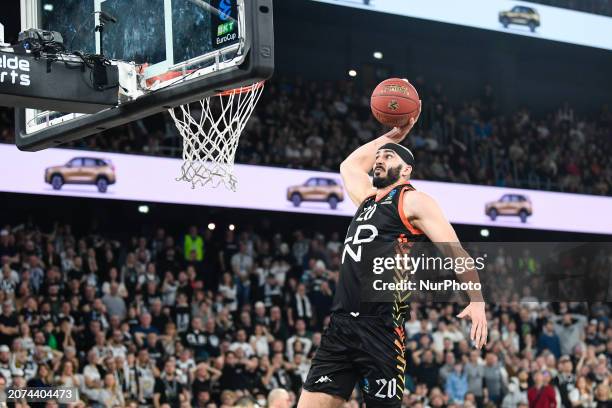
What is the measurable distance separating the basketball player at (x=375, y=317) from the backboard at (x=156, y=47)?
3.25ft

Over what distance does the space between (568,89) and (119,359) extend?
18465 mm

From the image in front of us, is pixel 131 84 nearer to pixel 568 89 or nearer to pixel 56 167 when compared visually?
pixel 56 167

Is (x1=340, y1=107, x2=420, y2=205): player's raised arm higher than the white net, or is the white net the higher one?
the white net

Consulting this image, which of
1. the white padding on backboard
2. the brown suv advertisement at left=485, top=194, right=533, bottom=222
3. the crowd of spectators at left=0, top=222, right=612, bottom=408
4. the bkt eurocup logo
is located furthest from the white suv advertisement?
the bkt eurocup logo

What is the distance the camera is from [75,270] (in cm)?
1605

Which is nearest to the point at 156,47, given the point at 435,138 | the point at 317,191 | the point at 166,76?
the point at 166,76

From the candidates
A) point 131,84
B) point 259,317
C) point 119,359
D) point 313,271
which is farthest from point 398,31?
point 131,84

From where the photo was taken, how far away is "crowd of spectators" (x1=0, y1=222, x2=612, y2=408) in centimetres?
1409

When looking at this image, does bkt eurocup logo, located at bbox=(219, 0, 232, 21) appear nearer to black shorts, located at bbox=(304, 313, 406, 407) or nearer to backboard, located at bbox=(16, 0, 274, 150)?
backboard, located at bbox=(16, 0, 274, 150)

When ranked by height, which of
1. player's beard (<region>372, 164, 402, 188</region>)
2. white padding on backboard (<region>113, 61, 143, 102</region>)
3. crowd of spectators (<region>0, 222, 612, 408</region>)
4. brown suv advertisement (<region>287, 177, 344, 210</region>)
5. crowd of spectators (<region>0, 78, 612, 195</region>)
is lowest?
crowd of spectators (<region>0, 222, 612, 408</region>)

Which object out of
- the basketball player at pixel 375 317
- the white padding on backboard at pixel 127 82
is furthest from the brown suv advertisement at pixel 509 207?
the basketball player at pixel 375 317

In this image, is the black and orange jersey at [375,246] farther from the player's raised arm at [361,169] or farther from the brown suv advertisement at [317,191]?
the brown suv advertisement at [317,191]

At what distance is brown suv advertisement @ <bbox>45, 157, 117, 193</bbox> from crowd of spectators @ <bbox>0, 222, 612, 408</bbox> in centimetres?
85

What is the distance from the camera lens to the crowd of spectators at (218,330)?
1409 cm
